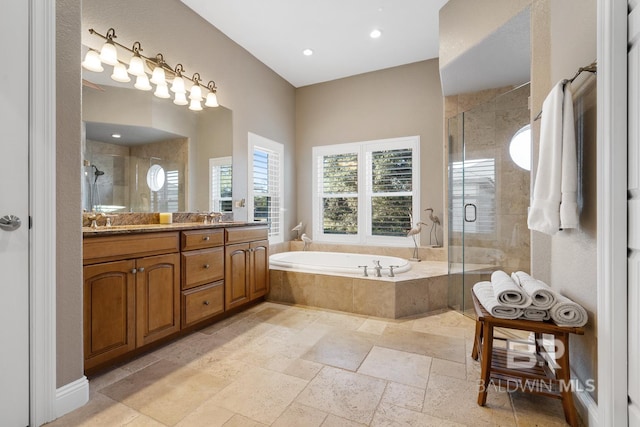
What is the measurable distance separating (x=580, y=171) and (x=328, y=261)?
9.66 feet

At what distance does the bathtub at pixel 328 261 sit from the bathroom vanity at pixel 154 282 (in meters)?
0.65

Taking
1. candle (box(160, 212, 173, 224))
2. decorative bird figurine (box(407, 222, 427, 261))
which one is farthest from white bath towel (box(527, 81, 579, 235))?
candle (box(160, 212, 173, 224))

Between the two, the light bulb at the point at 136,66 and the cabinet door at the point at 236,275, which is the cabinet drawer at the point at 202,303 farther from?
the light bulb at the point at 136,66

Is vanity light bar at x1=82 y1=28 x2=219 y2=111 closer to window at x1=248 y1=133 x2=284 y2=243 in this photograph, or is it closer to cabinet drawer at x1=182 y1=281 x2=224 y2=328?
window at x1=248 y1=133 x2=284 y2=243

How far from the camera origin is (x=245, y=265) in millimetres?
2865

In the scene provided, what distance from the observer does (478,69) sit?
299cm

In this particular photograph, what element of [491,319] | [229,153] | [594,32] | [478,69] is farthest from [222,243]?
[478,69]

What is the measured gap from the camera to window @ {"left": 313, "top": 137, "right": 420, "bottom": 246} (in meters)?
4.00

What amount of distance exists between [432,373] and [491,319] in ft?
1.87

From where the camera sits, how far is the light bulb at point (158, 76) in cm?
253

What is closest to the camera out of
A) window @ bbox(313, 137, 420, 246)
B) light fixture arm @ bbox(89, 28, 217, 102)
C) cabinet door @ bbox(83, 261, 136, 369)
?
cabinet door @ bbox(83, 261, 136, 369)

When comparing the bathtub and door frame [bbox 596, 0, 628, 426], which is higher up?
door frame [bbox 596, 0, 628, 426]

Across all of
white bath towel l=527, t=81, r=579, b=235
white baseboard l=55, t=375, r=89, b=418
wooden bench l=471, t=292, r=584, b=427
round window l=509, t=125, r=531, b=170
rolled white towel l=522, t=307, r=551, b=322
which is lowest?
white baseboard l=55, t=375, r=89, b=418
